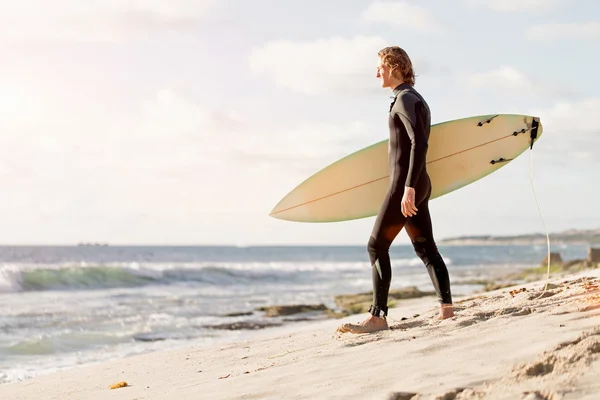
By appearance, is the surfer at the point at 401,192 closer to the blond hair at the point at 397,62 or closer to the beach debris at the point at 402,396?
the blond hair at the point at 397,62

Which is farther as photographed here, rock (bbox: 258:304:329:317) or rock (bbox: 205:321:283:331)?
rock (bbox: 258:304:329:317)

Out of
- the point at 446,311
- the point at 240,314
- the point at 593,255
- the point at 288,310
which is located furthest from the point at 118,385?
the point at 593,255

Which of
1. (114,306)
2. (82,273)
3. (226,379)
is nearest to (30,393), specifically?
(226,379)

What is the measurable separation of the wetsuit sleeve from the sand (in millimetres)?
Result: 863

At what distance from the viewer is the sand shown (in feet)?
8.24

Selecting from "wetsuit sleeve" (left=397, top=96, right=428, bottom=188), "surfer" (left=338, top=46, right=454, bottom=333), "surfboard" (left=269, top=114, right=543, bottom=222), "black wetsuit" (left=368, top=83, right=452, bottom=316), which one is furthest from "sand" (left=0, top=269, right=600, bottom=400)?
"surfboard" (left=269, top=114, right=543, bottom=222)

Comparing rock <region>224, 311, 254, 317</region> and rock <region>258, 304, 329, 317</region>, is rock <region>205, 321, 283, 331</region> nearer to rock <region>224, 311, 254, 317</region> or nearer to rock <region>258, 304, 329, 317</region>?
rock <region>258, 304, 329, 317</region>

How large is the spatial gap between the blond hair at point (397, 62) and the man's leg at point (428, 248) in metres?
0.77

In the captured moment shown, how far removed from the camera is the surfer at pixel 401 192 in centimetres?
389

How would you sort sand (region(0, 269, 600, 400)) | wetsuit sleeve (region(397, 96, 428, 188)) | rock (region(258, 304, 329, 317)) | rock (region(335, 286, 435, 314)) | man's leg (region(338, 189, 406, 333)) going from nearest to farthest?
1. sand (region(0, 269, 600, 400))
2. wetsuit sleeve (region(397, 96, 428, 188))
3. man's leg (region(338, 189, 406, 333))
4. rock (region(258, 304, 329, 317))
5. rock (region(335, 286, 435, 314))

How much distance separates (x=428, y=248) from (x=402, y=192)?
397 mm

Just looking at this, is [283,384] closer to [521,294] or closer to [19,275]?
[521,294]

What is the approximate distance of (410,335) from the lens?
3.63m

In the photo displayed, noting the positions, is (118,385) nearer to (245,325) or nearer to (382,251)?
(382,251)
